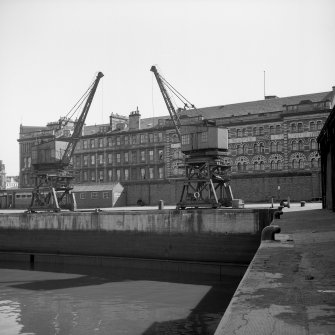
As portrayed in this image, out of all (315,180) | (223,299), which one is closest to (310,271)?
(223,299)

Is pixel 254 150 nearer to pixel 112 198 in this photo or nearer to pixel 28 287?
pixel 112 198

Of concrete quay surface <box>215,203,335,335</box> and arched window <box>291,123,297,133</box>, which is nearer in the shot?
concrete quay surface <box>215,203,335,335</box>

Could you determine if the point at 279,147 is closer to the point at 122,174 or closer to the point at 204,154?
the point at 204,154

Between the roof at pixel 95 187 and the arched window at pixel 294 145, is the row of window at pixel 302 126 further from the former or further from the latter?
the roof at pixel 95 187

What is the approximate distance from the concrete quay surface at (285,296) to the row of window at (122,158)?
178 feet

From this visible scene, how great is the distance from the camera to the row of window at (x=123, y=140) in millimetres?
65125

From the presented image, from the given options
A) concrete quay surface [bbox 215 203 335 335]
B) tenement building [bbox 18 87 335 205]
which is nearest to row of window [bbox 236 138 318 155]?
tenement building [bbox 18 87 335 205]

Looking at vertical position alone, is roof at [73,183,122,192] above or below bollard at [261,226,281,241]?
above

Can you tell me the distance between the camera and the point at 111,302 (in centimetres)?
1766

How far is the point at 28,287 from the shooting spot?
21.7 metres

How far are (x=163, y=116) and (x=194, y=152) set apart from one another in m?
36.7

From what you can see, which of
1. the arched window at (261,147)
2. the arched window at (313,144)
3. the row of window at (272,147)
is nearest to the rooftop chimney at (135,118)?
the row of window at (272,147)

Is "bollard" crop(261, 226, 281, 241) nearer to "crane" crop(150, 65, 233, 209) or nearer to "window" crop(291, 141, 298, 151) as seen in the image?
"crane" crop(150, 65, 233, 209)

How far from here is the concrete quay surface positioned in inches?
195
